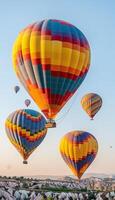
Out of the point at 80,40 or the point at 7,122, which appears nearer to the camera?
the point at 80,40

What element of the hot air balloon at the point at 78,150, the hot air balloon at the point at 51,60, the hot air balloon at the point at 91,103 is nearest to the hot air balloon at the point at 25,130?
the hot air balloon at the point at 78,150

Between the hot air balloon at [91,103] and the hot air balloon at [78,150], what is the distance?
326 centimetres

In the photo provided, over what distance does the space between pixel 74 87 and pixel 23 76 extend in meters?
4.32

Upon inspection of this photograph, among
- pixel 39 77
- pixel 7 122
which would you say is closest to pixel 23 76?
pixel 39 77

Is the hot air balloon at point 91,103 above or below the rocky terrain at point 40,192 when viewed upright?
above

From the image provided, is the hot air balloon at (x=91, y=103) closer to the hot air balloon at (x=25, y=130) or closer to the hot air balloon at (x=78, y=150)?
the hot air balloon at (x=78, y=150)

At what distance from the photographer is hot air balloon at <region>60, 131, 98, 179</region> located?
60.2 m

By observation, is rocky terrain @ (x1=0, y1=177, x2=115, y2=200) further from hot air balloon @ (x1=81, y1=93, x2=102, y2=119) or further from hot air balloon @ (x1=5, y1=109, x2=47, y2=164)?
hot air balloon @ (x1=81, y1=93, x2=102, y2=119)

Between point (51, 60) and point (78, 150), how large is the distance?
2501 cm

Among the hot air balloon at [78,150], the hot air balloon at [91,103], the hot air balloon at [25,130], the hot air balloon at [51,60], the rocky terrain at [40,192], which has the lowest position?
the rocky terrain at [40,192]

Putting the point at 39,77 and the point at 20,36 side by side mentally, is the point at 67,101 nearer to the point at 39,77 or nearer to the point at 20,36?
the point at 39,77

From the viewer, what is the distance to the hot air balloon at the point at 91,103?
62.8 meters

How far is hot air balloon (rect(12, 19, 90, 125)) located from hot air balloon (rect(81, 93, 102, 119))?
24165mm

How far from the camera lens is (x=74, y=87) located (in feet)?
129
